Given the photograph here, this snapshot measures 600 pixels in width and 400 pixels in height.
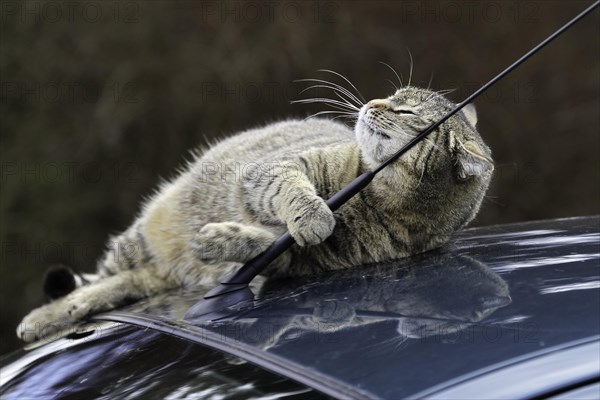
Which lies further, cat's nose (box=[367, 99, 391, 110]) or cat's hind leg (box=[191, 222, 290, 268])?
cat's nose (box=[367, 99, 391, 110])

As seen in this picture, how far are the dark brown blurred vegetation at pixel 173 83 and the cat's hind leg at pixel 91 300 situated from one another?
5.39 meters

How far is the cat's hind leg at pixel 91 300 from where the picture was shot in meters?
3.26

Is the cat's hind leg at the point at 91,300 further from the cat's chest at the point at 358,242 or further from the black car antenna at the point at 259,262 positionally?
the black car antenna at the point at 259,262

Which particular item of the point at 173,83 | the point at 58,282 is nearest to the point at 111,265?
the point at 58,282

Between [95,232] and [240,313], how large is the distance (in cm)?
729

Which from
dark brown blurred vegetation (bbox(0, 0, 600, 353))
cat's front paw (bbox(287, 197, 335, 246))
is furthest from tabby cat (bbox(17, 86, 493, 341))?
dark brown blurred vegetation (bbox(0, 0, 600, 353))

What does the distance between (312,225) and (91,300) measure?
100 cm

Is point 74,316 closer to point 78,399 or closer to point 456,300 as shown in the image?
point 78,399

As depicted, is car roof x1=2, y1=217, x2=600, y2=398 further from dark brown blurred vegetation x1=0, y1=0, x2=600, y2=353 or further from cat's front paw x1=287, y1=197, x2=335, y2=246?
dark brown blurred vegetation x1=0, y1=0, x2=600, y2=353

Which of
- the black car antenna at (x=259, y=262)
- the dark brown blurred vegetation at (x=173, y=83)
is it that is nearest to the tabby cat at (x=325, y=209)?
the black car antenna at (x=259, y=262)

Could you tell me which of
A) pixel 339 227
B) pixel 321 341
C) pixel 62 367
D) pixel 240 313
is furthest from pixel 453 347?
pixel 339 227

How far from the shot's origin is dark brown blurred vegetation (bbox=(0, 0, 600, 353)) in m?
8.86

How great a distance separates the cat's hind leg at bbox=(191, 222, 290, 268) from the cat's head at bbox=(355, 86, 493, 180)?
542 millimetres

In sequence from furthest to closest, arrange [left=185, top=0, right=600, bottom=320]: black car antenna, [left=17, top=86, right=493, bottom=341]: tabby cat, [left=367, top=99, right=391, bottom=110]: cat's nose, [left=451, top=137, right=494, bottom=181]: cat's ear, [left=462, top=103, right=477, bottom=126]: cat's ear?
1. [left=462, top=103, right=477, bottom=126]: cat's ear
2. [left=367, top=99, right=391, bottom=110]: cat's nose
3. [left=451, top=137, right=494, bottom=181]: cat's ear
4. [left=17, top=86, right=493, bottom=341]: tabby cat
5. [left=185, top=0, right=600, bottom=320]: black car antenna
